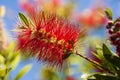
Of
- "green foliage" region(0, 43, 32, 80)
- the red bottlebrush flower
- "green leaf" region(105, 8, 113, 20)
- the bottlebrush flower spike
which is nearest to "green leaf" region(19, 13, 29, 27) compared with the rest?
the bottlebrush flower spike

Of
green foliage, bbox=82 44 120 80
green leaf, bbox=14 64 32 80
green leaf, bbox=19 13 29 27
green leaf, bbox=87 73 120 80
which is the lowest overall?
green leaf, bbox=14 64 32 80

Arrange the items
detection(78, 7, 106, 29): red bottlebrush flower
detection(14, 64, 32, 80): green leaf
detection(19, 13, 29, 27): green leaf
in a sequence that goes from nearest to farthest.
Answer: detection(19, 13, 29, 27): green leaf
detection(14, 64, 32, 80): green leaf
detection(78, 7, 106, 29): red bottlebrush flower

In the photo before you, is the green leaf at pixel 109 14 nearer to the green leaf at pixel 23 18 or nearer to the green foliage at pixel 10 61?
the green leaf at pixel 23 18

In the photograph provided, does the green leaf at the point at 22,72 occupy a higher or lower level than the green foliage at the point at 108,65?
lower

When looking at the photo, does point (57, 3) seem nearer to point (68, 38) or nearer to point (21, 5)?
point (21, 5)

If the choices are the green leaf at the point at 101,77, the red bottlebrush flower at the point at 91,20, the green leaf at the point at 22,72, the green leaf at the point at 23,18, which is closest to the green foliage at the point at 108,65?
the green leaf at the point at 101,77

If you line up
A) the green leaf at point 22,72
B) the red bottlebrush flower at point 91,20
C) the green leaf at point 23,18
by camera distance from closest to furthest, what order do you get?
the green leaf at point 23,18 → the green leaf at point 22,72 → the red bottlebrush flower at point 91,20

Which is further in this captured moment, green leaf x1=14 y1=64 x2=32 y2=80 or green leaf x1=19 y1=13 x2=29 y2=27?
green leaf x1=14 y1=64 x2=32 y2=80

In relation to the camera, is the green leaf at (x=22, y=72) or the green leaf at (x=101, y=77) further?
the green leaf at (x=22, y=72)

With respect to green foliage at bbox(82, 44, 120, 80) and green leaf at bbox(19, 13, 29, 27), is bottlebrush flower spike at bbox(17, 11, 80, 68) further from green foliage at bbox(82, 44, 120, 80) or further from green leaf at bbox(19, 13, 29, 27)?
green foliage at bbox(82, 44, 120, 80)
